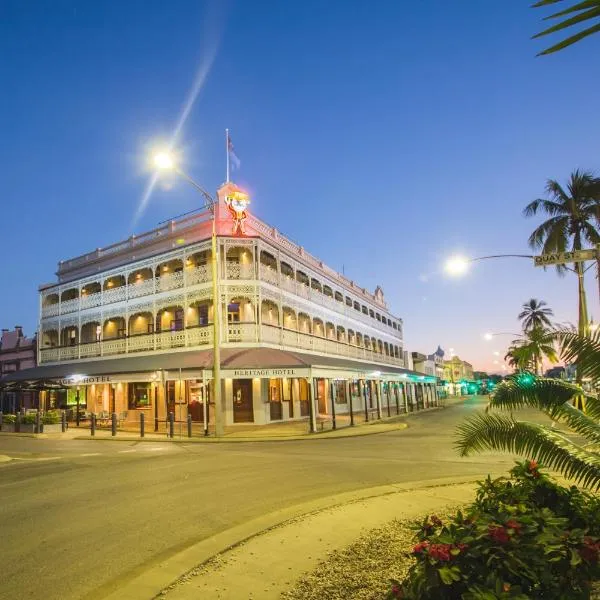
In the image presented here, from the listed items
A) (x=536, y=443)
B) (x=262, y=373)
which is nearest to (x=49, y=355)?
(x=262, y=373)

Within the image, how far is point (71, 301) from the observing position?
33156 mm

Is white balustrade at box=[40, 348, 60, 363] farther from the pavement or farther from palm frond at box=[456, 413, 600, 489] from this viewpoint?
palm frond at box=[456, 413, 600, 489]

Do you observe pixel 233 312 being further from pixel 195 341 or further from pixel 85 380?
pixel 85 380

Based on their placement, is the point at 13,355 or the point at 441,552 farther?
the point at 13,355

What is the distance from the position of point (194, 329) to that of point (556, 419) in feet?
74.7

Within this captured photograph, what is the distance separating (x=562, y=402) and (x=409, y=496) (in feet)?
11.0

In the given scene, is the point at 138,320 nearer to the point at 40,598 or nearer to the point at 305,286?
the point at 305,286

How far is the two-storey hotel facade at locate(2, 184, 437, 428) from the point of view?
80.8 ft

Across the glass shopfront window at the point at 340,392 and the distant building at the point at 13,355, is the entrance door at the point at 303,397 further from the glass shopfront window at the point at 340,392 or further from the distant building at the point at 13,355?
the distant building at the point at 13,355

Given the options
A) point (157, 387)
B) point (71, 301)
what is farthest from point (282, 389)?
point (71, 301)

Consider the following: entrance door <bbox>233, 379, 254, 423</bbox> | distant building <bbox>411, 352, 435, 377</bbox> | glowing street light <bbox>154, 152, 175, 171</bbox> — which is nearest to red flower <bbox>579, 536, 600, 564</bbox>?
glowing street light <bbox>154, 152, 175, 171</bbox>

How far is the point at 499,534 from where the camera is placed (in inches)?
105

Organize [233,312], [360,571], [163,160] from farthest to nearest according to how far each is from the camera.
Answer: [233,312], [163,160], [360,571]

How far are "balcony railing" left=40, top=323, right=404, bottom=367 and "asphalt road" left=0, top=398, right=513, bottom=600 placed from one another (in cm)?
1015
